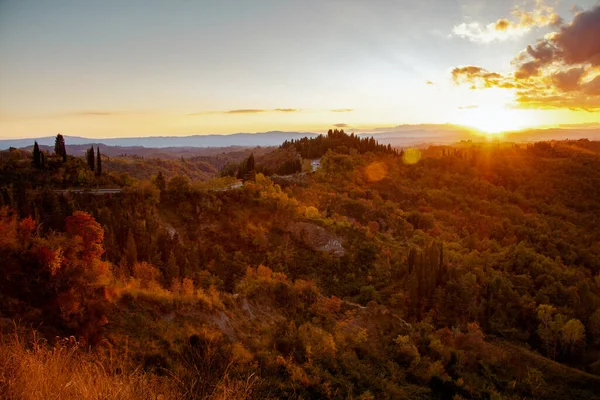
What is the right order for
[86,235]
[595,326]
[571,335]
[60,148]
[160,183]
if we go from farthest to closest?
[60,148] → [595,326] → [160,183] → [571,335] → [86,235]

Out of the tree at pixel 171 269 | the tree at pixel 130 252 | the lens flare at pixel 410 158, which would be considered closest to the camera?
the tree at pixel 171 269

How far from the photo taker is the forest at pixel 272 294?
10.9m

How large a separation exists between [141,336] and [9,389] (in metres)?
8.13

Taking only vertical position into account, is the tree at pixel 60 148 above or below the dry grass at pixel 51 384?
above

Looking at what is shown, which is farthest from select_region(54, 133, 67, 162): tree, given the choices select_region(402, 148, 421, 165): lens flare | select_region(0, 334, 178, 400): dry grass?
select_region(402, 148, 421, 165): lens flare

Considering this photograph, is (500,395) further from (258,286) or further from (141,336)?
(141,336)

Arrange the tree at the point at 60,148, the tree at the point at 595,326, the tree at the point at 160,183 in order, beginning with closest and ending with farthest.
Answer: the tree at the point at 160,183 < the tree at the point at 595,326 < the tree at the point at 60,148

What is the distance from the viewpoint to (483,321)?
33875 millimetres

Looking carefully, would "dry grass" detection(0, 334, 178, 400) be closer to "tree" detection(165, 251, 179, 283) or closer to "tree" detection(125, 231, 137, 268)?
"tree" detection(165, 251, 179, 283)

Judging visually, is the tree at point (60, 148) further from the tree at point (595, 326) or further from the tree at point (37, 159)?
the tree at point (595, 326)

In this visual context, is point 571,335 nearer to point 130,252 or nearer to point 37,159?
point 130,252

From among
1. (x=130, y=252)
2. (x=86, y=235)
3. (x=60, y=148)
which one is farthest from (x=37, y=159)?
(x=86, y=235)

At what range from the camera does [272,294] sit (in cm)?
2052

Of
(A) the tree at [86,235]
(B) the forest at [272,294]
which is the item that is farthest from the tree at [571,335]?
(A) the tree at [86,235]
